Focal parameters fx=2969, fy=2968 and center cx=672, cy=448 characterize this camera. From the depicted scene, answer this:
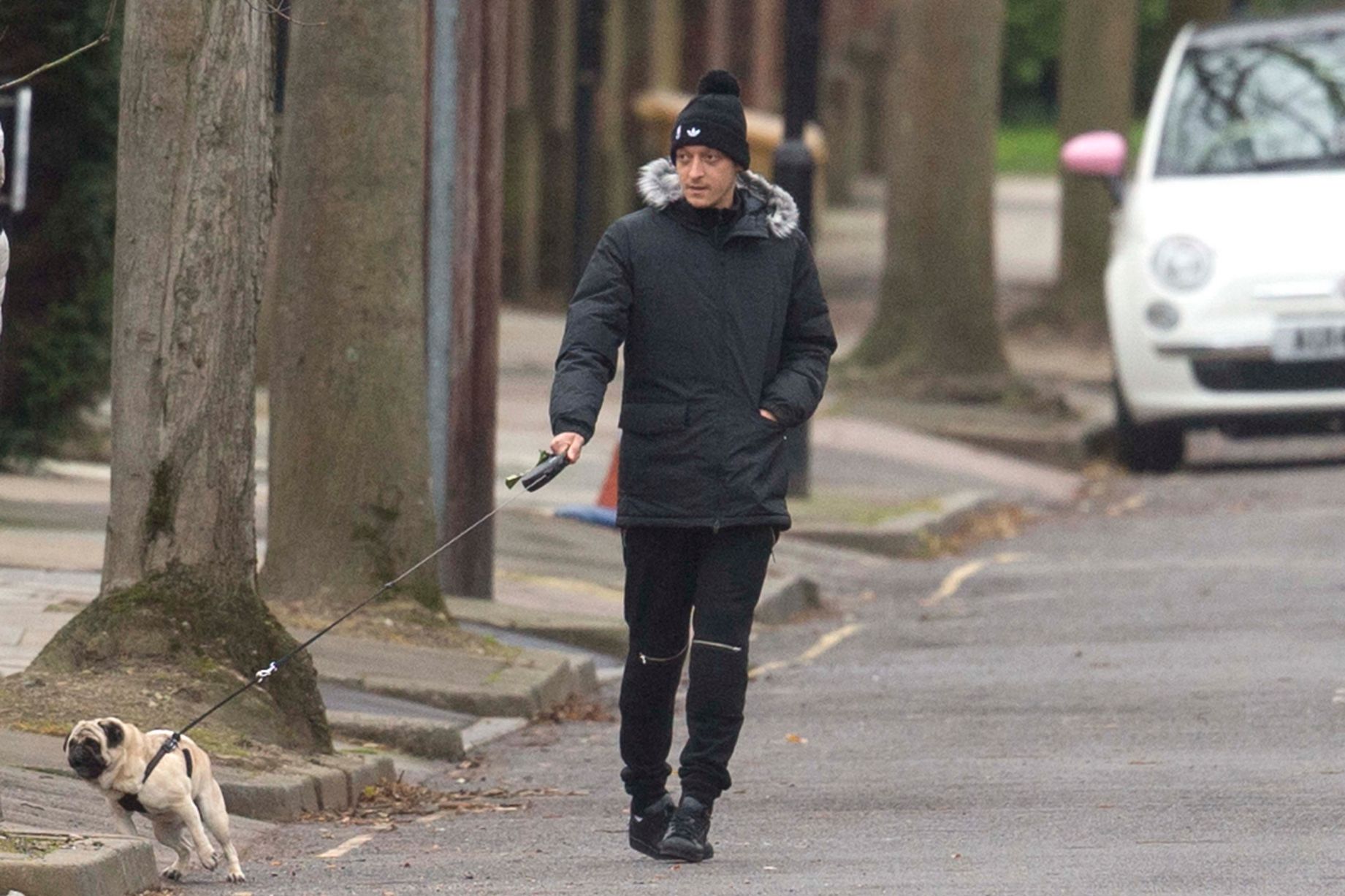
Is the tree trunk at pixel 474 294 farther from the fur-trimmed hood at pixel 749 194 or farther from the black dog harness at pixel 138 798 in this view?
the black dog harness at pixel 138 798

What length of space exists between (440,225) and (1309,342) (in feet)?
19.9

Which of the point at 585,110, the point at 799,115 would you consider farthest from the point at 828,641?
the point at 585,110

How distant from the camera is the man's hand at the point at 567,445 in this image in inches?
252

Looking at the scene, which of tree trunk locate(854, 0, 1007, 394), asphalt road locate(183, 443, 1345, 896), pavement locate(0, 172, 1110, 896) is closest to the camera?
asphalt road locate(183, 443, 1345, 896)

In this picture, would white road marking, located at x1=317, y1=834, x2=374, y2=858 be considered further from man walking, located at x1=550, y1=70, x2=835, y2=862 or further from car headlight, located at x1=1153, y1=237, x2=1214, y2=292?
car headlight, located at x1=1153, y1=237, x2=1214, y2=292

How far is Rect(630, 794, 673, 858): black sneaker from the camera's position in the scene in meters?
6.67

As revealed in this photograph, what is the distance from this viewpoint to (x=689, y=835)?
6555 millimetres

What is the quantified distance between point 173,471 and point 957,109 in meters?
12.5

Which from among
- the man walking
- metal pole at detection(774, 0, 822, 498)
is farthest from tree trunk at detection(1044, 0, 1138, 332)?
the man walking

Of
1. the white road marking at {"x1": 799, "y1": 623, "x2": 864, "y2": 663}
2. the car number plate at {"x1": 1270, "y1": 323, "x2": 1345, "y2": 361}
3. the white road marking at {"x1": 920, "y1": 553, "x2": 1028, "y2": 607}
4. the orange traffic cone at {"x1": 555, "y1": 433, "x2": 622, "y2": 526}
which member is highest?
the car number plate at {"x1": 1270, "y1": 323, "x2": 1345, "y2": 361}

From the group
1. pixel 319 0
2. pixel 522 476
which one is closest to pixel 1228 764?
pixel 522 476

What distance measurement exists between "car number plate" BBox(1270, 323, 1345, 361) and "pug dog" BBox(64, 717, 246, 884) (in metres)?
9.55

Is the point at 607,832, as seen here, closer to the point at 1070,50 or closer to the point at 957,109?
the point at 957,109

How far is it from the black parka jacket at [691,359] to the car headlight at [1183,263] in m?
8.58
